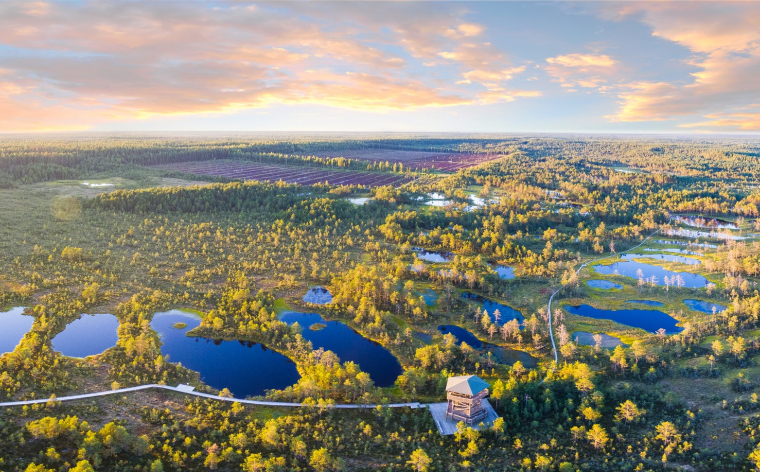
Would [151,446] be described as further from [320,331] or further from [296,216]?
[296,216]

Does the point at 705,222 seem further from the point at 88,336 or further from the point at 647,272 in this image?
the point at 88,336

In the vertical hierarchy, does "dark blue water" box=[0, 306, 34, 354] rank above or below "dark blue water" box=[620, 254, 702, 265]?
below

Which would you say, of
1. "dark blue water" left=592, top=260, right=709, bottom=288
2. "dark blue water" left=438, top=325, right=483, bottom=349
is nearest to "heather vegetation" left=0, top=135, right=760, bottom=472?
"dark blue water" left=438, top=325, right=483, bottom=349

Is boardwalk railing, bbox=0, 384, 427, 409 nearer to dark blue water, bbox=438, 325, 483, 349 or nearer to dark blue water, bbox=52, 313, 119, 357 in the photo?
dark blue water, bbox=52, 313, 119, 357

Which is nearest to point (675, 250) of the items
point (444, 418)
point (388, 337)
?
point (388, 337)

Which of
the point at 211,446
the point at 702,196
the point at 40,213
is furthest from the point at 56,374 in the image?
the point at 702,196
